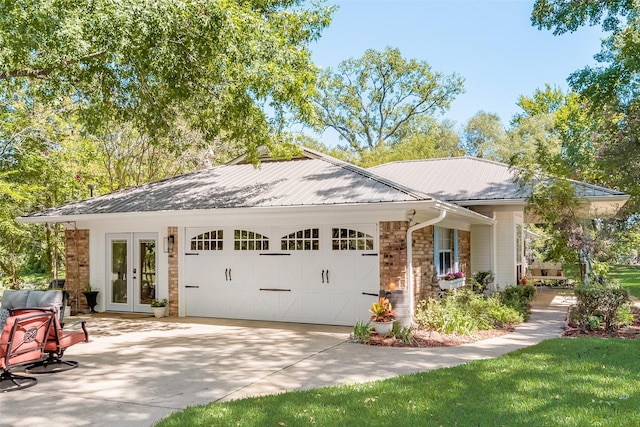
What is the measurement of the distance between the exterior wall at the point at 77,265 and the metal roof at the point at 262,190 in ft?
2.82

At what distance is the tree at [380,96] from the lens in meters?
35.1

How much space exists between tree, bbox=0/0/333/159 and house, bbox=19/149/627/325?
1.71 m

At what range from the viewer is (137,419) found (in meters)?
5.12

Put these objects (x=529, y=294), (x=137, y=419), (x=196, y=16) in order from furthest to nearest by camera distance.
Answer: (x=529, y=294), (x=196, y=16), (x=137, y=419)

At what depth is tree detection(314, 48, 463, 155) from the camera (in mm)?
35062

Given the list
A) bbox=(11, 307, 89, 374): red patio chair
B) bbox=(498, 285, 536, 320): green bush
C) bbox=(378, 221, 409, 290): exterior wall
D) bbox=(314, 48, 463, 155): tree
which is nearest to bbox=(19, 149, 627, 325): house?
bbox=(378, 221, 409, 290): exterior wall

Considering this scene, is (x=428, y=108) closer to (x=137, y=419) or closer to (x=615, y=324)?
(x=615, y=324)

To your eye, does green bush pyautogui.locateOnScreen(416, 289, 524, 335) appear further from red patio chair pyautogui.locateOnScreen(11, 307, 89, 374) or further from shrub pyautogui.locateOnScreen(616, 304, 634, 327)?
red patio chair pyautogui.locateOnScreen(11, 307, 89, 374)

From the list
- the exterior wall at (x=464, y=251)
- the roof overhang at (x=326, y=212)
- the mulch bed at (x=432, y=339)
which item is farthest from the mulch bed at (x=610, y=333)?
the exterior wall at (x=464, y=251)

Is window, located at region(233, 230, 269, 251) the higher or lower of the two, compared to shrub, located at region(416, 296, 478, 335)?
higher

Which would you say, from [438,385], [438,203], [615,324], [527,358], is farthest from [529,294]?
[438,385]

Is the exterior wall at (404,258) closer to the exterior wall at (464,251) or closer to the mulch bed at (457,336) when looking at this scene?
the mulch bed at (457,336)

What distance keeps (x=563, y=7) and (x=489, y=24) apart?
197 centimetres

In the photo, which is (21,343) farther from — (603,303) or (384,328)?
(603,303)
